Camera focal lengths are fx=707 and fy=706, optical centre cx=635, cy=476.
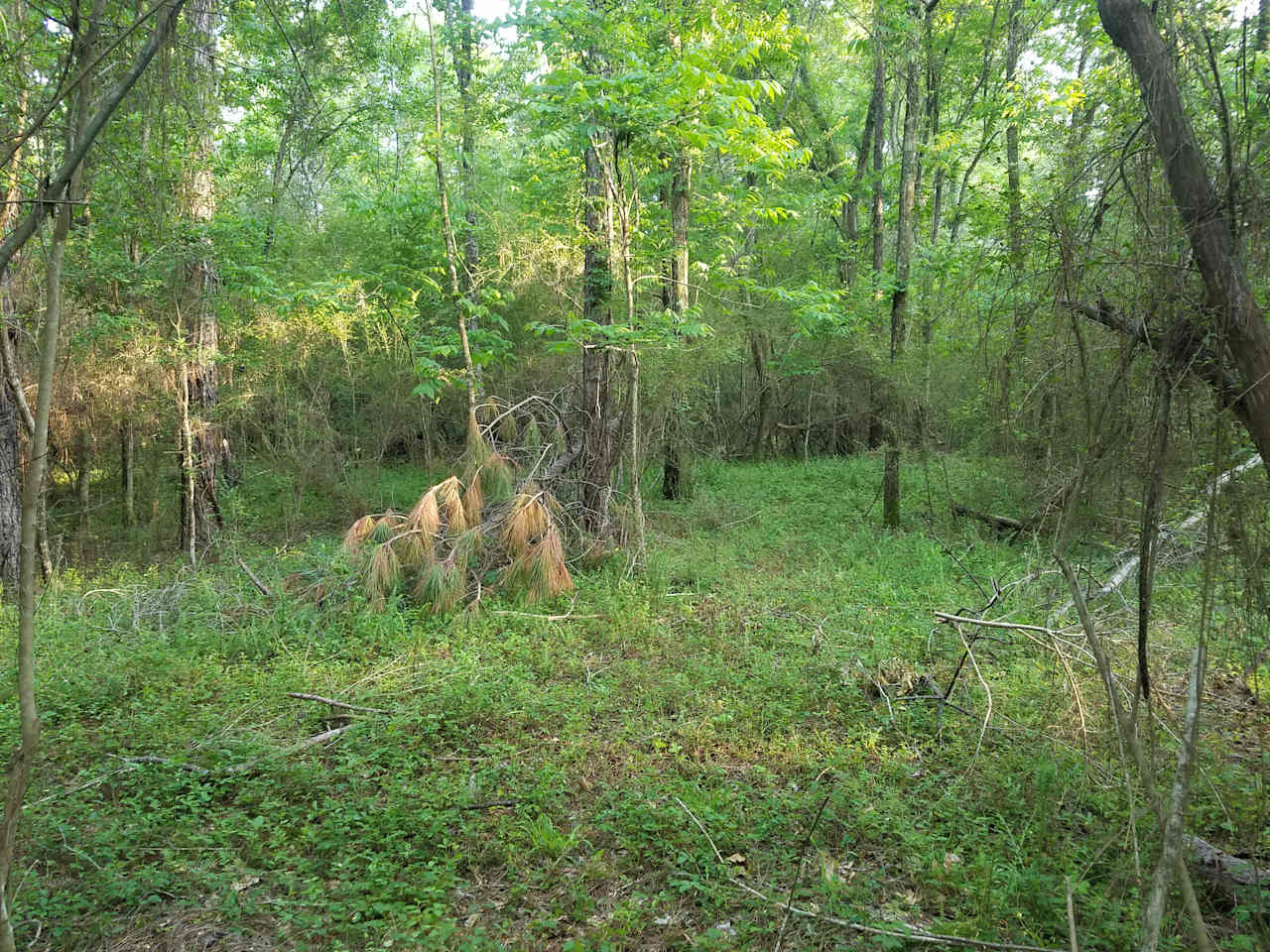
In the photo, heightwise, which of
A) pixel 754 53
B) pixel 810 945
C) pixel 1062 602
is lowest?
pixel 810 945

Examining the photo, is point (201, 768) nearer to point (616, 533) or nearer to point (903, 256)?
point (616, 533)

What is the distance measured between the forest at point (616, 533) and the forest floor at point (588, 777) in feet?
0.09

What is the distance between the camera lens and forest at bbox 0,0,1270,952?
7.98 feet

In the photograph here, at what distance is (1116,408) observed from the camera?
2.46m

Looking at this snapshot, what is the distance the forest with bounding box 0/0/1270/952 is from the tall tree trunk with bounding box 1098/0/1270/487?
14 millimetres

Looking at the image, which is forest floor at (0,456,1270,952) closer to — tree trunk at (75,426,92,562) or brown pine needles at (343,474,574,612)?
brown pine needles at (343,474,574,612)

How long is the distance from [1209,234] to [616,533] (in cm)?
560

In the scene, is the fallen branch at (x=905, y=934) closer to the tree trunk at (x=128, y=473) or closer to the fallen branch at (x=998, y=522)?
the fallen branch at (x=998, y=522)

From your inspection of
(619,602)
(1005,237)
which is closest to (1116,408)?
(1005,237)

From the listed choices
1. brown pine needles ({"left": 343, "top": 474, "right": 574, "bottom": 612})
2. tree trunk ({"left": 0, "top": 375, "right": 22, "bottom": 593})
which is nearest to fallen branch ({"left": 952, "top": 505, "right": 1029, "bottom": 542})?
brown pine needles ({"left": 343, "top": 474, "right": 574, "bottom": 612})

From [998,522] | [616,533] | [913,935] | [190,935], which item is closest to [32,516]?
[190,935]

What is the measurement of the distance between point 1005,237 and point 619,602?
4.01m

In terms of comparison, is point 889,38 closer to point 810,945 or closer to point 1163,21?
point 1163,21

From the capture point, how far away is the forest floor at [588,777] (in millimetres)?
2594
